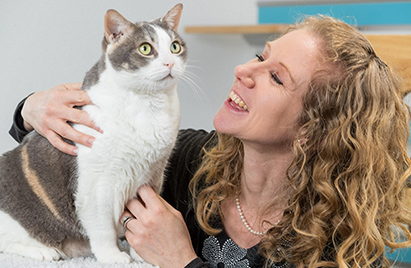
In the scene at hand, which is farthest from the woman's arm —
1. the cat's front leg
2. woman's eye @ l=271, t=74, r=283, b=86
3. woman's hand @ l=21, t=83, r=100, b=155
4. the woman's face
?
woman's eye @ l=271, t=74, r=283, b=86

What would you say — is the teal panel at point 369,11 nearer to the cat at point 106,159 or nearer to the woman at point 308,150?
the woman at point 308,150

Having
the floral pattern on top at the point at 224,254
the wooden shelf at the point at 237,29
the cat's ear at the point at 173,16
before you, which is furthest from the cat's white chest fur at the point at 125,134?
the wooden shelf at the point at 237,29

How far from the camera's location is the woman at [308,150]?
114 cm

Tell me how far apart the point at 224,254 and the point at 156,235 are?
0.73ft

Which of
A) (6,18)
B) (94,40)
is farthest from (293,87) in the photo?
(6,18)

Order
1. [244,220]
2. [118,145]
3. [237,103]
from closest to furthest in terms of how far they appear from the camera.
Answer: [118,145]
[237,103]
[244,220]

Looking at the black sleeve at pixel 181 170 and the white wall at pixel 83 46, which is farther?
the white wall at pixel 83 46

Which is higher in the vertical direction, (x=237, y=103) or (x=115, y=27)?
(x=115, y=27)

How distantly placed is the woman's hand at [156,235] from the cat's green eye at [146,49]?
0.36 meters

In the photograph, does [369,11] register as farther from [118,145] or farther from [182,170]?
[118,145]

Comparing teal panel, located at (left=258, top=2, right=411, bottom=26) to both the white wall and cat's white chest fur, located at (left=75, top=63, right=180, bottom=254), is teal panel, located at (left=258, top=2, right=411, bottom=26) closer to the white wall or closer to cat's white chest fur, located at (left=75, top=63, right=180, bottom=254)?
the white wall

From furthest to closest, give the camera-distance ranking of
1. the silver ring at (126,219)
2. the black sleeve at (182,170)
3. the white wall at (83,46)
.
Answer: the white wall at (83,46) < the black sleeve at (182,170) < the silver ring at (126,219)

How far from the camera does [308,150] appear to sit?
122cm

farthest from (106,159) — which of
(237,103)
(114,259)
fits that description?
(237,103)
